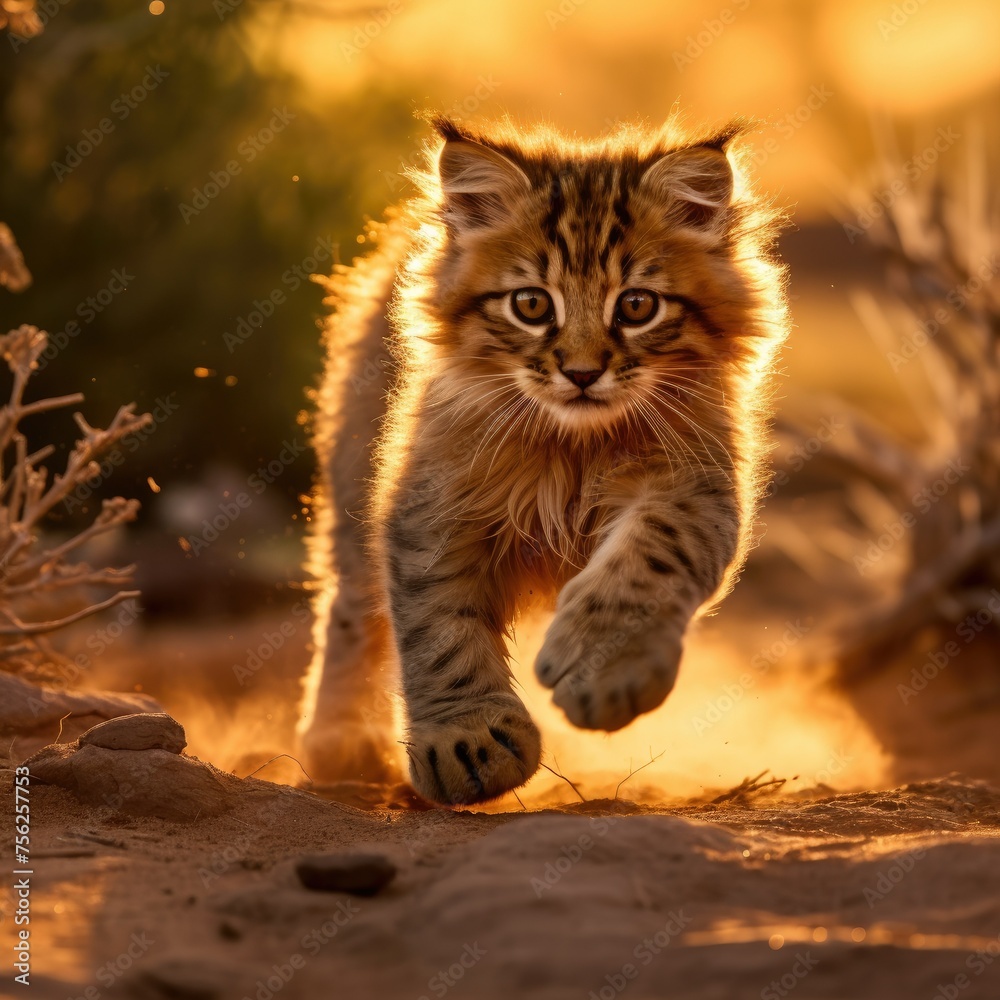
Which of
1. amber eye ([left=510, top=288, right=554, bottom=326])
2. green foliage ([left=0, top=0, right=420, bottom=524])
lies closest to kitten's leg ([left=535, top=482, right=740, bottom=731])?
amber eye ([left=510, top=288, right=554, bottom=326])

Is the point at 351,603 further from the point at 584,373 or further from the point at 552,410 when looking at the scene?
the point at 584,373

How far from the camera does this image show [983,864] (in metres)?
2.48

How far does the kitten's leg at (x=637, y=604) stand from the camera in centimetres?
310

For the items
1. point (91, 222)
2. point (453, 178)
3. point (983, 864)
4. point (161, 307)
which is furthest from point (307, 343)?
point (983, 864)

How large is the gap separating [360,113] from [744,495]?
6927 mm

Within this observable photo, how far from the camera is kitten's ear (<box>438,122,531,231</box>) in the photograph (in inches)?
163

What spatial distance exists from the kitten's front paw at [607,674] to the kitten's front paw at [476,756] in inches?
10.2

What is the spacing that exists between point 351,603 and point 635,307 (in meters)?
2.13

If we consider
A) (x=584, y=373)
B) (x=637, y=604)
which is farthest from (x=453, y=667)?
(x=584, y=373)

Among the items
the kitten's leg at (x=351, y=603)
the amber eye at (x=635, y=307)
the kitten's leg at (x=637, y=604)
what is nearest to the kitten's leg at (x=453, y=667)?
the kitten's leg at (x=637, y=604)

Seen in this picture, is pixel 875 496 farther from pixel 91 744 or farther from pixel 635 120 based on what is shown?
pixel 91 744

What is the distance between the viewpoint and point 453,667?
3.69 meters

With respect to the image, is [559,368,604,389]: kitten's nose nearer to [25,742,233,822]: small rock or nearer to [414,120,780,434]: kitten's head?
[414,120,780,434]: kitten's head

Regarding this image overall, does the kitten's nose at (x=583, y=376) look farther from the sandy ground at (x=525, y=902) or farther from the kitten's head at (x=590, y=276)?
the sandy ground at (x=525, y=902)
